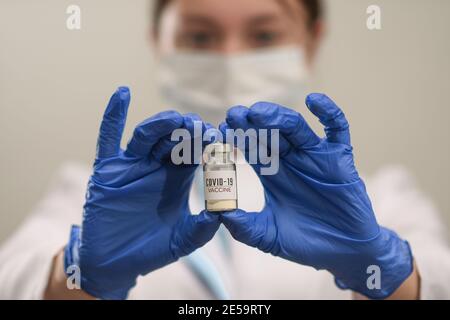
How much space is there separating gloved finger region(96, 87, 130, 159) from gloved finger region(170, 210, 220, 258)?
0.56 feet

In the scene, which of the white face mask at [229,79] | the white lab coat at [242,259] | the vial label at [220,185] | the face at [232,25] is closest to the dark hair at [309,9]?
the face at [232,25]

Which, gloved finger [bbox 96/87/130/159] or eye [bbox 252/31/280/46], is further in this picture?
eye [bbox 252/31/280/46]

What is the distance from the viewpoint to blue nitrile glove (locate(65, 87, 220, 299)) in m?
0.82

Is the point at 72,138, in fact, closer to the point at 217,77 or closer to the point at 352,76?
Answer: the point at 217,77

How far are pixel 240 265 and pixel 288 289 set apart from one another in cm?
13

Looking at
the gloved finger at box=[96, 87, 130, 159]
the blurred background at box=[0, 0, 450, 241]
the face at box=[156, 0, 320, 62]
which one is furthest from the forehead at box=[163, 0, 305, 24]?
the gloved finger at box=[96, 87, 130, 159]

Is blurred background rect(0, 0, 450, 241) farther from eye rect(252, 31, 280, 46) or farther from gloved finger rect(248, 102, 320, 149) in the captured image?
gloved finger rect(248, 102, 320, 149)

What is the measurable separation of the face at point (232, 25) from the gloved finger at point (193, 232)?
614 mm

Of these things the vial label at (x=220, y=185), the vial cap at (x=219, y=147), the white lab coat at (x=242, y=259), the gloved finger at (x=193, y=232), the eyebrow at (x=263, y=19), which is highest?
the eyebrow at (x=263, y=19)

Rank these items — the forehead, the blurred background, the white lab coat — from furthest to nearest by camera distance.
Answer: the blurred background
the forehead
the white lab coat

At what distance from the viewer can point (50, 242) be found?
1191 mm

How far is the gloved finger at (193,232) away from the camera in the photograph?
79cm

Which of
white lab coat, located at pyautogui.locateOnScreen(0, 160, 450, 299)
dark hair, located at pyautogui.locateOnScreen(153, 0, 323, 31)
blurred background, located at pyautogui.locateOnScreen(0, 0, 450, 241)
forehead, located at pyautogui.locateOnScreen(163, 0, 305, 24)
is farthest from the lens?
blurred background, located at pyautogui.locateOnScreen(0, 0, 450, 241)

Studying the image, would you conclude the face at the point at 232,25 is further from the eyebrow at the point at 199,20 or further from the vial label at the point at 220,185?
the vial label at the point at 220,185
